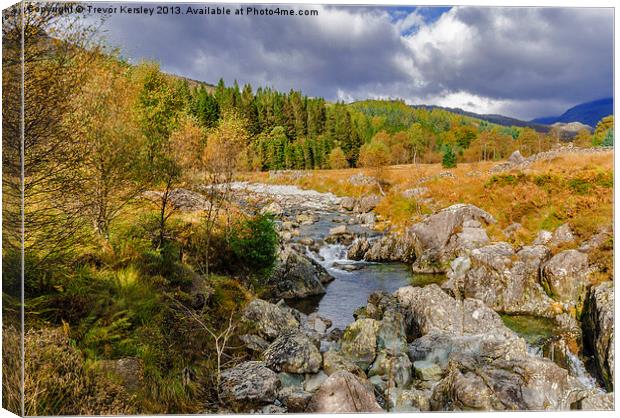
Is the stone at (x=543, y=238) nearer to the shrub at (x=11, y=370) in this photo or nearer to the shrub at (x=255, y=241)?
the shrub at (x=255, y=241)

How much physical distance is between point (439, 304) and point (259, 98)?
3808 mm

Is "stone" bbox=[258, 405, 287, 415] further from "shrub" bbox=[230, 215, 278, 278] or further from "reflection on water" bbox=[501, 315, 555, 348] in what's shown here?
"reflection on water" bbox=[501, 315, 555, 348]

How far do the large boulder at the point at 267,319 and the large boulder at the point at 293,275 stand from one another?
37 centimetres

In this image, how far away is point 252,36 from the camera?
19.8ft

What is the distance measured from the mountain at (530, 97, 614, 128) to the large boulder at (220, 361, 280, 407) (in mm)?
5299

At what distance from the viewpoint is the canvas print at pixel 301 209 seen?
5621 millimetres

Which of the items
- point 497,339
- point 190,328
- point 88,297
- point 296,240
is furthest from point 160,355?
point 497,339

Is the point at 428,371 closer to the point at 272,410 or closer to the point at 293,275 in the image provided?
the point at 272,410

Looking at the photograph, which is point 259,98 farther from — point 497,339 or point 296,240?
point 497,339

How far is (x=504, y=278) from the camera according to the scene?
675 centimetres

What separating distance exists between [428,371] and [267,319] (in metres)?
2.29

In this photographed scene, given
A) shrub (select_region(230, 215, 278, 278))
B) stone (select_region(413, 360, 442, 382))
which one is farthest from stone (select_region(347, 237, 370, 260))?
stone (select_region(413, 360, 442, 382))

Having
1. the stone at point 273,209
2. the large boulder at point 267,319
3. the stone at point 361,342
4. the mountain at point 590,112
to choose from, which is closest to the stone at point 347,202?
the stone at point 273,209

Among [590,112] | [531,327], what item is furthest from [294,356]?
[590,112]
